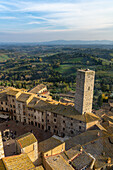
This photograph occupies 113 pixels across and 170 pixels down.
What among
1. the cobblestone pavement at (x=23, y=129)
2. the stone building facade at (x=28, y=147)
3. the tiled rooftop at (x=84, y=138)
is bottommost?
the cobblestone pavement at (x=23, y=129)

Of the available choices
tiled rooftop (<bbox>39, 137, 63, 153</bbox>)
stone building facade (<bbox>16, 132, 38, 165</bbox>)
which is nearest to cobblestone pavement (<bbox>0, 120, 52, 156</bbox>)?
tiled rooftop (<bbox>39, 137, 63, 153</bbox>)

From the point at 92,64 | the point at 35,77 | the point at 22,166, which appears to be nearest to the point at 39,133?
the point at 22,166

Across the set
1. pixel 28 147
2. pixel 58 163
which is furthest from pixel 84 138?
pixel 28 147

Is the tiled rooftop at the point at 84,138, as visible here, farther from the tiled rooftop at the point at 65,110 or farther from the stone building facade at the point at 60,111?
the tiled rooftop at the point at 65,110

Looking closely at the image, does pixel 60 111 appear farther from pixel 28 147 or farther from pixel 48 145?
pixel 28 147

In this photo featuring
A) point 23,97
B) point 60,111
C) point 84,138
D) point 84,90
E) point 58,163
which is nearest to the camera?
point 58,163

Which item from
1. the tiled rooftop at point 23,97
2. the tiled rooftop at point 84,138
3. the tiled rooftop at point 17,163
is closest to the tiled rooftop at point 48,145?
the tiled rooftop at point 84,138

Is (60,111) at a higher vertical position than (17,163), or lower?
lower

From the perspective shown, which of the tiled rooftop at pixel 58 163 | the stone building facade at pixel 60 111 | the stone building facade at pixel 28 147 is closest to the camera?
the tiled rooftop at pixel 58 163

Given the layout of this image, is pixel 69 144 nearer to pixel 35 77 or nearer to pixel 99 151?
pixel 99 151
